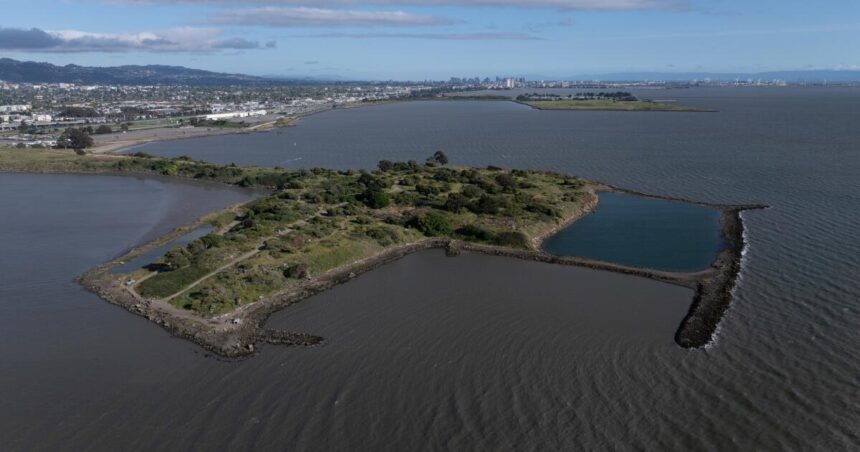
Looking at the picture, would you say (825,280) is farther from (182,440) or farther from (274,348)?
(182,440)

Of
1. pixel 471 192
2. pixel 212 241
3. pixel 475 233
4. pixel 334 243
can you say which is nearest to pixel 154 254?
pixel 212 241

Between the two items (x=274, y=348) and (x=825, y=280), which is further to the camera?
(x=825, y=280)

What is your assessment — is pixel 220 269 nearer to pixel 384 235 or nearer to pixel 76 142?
pixel 384 235

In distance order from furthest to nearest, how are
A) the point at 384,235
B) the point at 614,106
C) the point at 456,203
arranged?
the point at 614,106, the point at 456,203, the point at 384,235

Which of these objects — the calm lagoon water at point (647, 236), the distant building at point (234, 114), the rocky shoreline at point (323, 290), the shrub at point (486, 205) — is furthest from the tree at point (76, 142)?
the calm lagoon water at point (647, 236)

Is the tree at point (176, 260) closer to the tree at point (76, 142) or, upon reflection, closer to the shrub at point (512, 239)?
the shrub at point (512, 239)

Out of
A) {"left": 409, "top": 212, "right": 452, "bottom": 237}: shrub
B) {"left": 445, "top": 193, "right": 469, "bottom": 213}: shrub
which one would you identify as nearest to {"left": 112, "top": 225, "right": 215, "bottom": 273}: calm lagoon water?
{"left": 409, "top": 212, "right": 452, "bottom": 237}: shrub

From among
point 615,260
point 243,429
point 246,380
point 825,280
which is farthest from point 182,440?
point 825,280
